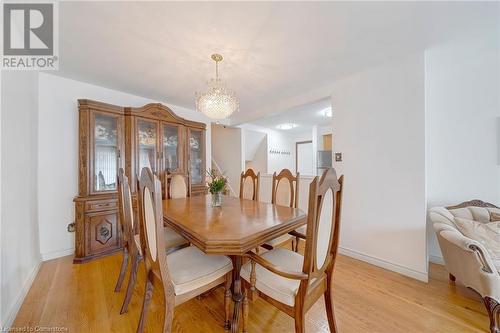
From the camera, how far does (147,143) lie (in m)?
2.93

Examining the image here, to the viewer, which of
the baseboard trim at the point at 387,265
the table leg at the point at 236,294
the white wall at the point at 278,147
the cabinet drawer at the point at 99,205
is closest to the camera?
the table leg at the point at 236,294

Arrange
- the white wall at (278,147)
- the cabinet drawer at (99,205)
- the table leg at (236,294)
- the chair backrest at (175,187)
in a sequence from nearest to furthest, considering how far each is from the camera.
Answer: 1. the table leg at (236,294)
2. the cabinet drawer at (99,205)
3. the chair backrest at (175,187)
4. the white wall at (278,147)

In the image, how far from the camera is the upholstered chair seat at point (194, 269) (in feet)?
3.70

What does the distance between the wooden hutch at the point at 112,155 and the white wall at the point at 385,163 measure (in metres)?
2.54

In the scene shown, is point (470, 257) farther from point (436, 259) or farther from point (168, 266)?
point (168, 266)

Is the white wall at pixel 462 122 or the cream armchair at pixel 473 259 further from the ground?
the white wall at pixel 462 122

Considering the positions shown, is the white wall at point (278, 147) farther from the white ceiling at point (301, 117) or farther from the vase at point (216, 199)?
the vase at point (216, 199)

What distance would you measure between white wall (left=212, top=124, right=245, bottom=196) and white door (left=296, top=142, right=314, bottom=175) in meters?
2.33

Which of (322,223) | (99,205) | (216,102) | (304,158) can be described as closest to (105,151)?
(99,205)

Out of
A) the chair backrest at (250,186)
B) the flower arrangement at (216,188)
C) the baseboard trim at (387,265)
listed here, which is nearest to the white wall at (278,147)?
the chair backrest at (250,186)

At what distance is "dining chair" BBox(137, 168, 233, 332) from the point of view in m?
1.04

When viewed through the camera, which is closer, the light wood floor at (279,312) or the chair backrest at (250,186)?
the light wood floor at (279,312)

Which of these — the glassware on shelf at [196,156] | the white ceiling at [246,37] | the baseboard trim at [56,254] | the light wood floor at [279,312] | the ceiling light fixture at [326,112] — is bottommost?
the light wood floor at [279,312]

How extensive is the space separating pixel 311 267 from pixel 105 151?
2865 mm
